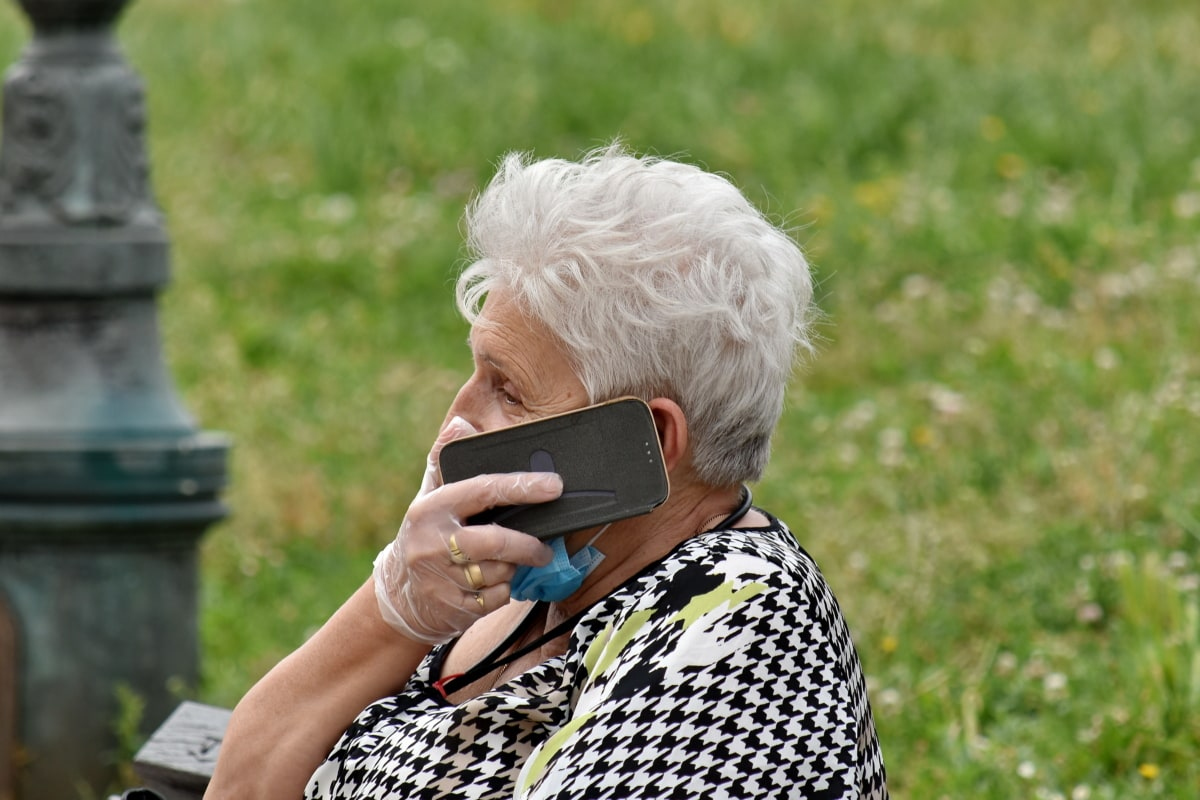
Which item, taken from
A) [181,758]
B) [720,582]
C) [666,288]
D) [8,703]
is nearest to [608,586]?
[720,582]

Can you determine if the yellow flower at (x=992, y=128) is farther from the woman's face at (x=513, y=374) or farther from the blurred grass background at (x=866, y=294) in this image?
the woman's face at (x=513, y=374)

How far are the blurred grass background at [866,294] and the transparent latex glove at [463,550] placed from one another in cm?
72

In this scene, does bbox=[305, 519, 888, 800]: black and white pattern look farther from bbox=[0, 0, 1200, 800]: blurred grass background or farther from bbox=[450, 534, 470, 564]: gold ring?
bbox=[0, 0, 1200, 800]: blurred grass background

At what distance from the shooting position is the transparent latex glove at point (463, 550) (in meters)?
1.98

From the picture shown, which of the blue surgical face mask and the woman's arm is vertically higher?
the blue surgical face mask

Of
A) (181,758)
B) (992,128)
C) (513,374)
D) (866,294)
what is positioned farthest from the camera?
(992,128)

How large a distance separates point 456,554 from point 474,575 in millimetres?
34

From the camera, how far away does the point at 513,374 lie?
2.10 m

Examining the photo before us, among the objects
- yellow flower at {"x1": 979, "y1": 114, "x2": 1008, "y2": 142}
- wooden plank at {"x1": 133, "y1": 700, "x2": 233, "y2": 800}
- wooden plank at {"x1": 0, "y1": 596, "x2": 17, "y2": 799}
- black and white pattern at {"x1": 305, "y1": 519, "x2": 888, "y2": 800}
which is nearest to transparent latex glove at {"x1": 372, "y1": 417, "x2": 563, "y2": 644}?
black and white pattern at {"x1": 305, "y1": 519, "x2": 888, "y2": 800}

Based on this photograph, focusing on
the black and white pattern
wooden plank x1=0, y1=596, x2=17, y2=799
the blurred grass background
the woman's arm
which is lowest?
the blurred grass background

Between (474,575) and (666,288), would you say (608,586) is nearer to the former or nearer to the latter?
(474,575)

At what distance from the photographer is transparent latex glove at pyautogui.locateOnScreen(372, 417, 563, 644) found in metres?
1.98

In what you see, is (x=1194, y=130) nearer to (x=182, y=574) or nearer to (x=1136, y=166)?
(x=1136, y=166)

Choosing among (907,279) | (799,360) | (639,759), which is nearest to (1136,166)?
(907,279)
